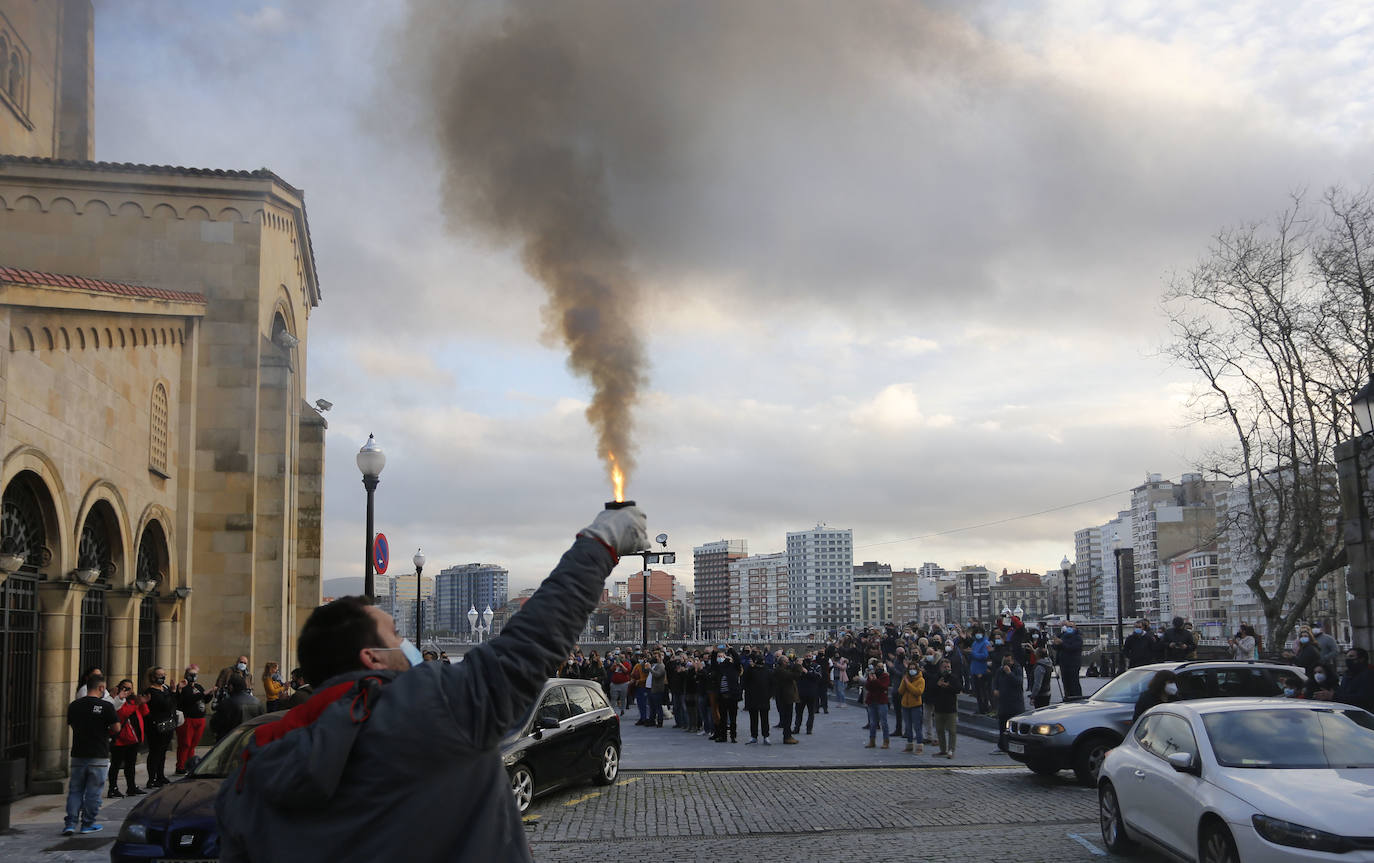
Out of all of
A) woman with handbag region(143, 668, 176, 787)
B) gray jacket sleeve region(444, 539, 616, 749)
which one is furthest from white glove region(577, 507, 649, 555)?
woman with handbag region(143, 668, 176, 787)

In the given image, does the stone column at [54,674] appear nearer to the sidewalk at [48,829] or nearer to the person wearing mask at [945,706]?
the sidewalk at [48,829]

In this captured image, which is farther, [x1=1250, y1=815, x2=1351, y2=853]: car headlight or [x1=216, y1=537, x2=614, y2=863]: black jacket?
[x1=1250, y1=815, x2=1351, y2=853]: car headlight

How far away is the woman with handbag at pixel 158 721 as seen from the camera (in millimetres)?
15109

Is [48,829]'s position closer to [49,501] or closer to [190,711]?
[190,711]

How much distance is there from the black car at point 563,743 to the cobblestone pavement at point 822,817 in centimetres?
33

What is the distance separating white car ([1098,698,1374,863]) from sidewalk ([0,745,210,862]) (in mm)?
9757

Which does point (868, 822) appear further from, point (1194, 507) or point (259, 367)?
point (1194, 507)

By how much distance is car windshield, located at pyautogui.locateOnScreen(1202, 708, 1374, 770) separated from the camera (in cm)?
844

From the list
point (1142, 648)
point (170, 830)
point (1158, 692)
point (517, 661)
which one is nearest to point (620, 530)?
point (517, 661)

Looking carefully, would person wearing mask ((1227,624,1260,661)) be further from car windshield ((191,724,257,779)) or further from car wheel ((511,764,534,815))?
car windshield ((191,724,257,779))

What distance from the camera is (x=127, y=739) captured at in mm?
14609

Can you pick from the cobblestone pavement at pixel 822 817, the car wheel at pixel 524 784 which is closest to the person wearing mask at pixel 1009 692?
the cobblestone pavement at pixel 822 817

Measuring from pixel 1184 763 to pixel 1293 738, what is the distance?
1033 millimetres

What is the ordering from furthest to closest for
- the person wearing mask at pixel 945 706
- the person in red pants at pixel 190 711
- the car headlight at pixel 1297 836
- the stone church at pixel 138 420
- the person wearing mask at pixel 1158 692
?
the person wearing mask at pixel 945 706 < the person in red pants at pixel 190 711 < the stone church at pixel 138 420 < the person wearing mask at pixel 1158 692 < the car headlight at pixel 1297 836
